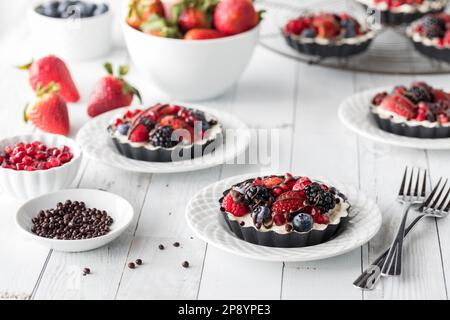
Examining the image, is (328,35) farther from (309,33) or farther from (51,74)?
(51,74)

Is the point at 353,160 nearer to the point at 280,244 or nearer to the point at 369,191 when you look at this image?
the point at 369,191

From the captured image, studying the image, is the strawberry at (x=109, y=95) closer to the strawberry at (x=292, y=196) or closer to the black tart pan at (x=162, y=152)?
the black tart pan at (x=162, y=152)

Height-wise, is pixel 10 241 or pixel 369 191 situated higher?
pixel 10 241

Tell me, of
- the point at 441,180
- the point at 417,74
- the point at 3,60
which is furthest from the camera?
the point at 3,60

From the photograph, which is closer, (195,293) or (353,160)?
(195,293)

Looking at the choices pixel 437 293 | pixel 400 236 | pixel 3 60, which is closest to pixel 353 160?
pixel 400 236

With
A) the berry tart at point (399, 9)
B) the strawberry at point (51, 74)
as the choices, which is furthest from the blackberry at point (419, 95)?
the strawberry at point (51, 74)
